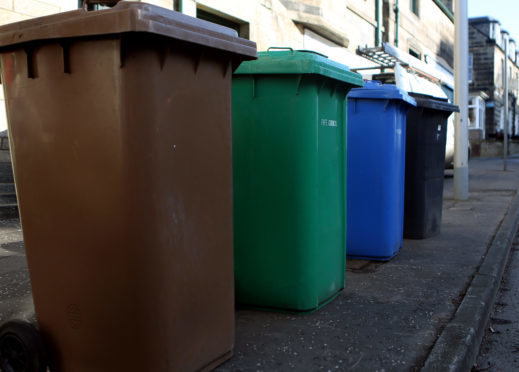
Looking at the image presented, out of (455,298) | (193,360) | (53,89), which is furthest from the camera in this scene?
(455,298)

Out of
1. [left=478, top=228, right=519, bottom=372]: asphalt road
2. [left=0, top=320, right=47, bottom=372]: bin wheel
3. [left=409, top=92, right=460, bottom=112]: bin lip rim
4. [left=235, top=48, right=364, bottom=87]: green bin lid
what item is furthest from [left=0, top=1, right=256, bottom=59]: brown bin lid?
[left=409, top=92, right=460, bottom=112]: bin lip rim

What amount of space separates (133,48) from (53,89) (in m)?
0.39

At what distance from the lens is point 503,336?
3229mm

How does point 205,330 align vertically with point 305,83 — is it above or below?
below

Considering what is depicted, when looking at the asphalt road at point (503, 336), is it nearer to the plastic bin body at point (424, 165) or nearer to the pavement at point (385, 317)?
the pavement at point (385, 317)

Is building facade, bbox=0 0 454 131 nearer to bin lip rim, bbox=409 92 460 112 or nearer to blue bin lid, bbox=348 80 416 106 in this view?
blue bin lid, bbox=348 80 416 106

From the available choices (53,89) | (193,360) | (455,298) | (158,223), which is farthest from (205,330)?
(455,298)

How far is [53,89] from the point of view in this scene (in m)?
2.07

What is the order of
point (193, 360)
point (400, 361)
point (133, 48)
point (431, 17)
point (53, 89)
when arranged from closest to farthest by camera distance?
point (133, 48), point (53, 89), point (193, 360), point (400, 361), point (431, 17)

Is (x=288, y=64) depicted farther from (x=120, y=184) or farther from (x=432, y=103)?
(x=432, y=103)

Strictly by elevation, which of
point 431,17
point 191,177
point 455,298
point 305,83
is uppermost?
point 431,17

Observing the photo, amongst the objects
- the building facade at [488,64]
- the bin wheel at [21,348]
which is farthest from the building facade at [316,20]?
the building facade at [488,64]

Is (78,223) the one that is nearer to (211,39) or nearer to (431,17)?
(211,39)

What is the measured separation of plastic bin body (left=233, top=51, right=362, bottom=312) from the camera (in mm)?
2939
